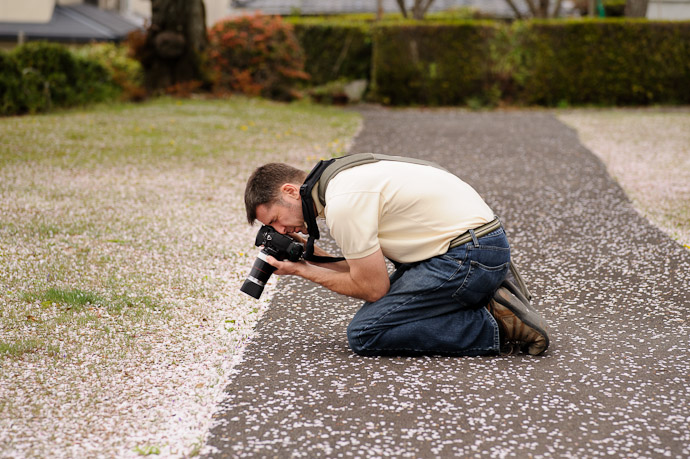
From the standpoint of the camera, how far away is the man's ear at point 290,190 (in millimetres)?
3389

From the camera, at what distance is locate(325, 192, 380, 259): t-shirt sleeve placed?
323 cm

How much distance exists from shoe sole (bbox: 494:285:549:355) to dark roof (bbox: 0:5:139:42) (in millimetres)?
21166

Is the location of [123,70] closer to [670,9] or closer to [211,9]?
[670,9]

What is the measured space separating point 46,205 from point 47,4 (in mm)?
18097

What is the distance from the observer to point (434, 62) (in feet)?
52.6

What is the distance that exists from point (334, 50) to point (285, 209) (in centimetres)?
1441

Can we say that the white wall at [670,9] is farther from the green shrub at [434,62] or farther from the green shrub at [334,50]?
the green shrub at [334,50]

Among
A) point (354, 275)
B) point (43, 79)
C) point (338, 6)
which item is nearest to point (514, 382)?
point (354, 275)

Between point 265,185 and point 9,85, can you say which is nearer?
point 265,185

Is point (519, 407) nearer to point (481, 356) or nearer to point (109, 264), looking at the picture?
point (481, 356)

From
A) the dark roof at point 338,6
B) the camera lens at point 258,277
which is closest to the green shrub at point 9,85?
the camera lens at point 258,277

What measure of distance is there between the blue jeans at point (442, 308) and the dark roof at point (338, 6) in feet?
85.0

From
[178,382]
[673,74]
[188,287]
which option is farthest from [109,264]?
[673,74]

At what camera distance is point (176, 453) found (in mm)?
2650
